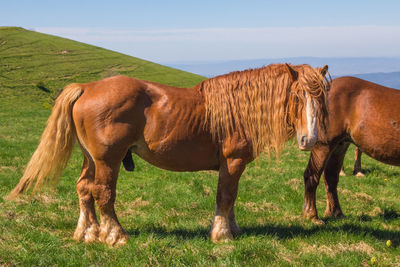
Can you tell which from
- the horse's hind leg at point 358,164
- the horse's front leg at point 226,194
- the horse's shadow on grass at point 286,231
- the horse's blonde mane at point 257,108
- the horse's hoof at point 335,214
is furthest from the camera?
the horse's hind leg at point 358,164

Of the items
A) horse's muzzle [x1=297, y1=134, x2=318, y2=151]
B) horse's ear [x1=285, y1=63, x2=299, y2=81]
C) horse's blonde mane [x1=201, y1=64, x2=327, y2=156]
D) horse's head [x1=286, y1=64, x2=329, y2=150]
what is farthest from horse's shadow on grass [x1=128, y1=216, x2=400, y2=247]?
horse's ear [x1=285, y1=63, x2=299, y2=81]

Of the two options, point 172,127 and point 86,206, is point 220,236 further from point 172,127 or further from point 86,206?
point 86,206

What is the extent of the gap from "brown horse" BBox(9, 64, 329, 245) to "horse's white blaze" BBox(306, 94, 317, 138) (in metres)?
0.04

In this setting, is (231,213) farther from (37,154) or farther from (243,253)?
(37,154)

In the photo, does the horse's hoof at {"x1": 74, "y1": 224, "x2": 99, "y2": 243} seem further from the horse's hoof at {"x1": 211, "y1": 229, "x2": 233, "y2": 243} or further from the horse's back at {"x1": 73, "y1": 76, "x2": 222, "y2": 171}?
the horse's hoof at {"x1": 211, "y1": 229, "x2": 233, "y2": 243}

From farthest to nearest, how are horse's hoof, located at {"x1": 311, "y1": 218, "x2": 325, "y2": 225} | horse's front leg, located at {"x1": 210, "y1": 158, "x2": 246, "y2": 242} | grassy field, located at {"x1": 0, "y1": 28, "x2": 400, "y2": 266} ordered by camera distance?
1. horse's hoof, located at {"x1": 311, "y1": 218, "x2": 325, "y2": 225}
2. horse's front leg, located at {"x1": 210, "y1": 158, "x2": 246, "y2": 242}
3. grassy field, located at {"x1": 0, "y1": 28, "x2": 400, "y2": 266}

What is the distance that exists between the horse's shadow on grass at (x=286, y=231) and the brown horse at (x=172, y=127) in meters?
0.50

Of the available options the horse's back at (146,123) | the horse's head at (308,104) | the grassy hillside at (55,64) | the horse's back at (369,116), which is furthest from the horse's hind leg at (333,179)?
the grassy hillside at (55,64)

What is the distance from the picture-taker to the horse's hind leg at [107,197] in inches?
161

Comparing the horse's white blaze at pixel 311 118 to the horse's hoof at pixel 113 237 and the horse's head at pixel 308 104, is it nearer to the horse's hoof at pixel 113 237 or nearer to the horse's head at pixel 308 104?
the horse's head at pixel 308 104

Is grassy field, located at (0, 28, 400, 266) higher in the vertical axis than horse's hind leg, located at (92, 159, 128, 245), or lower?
lower

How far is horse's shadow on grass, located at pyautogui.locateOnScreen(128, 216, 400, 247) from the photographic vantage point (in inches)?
186

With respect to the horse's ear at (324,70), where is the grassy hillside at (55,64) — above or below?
below

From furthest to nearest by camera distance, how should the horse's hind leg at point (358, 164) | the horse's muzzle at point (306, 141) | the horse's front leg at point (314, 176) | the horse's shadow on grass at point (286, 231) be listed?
the horse's hind leg at point (358, 164) → the horse's front leg at point (314, 176) → the horse's shadow on grass at point (286, 231) → the horse's muzzle at point (306, 141)
